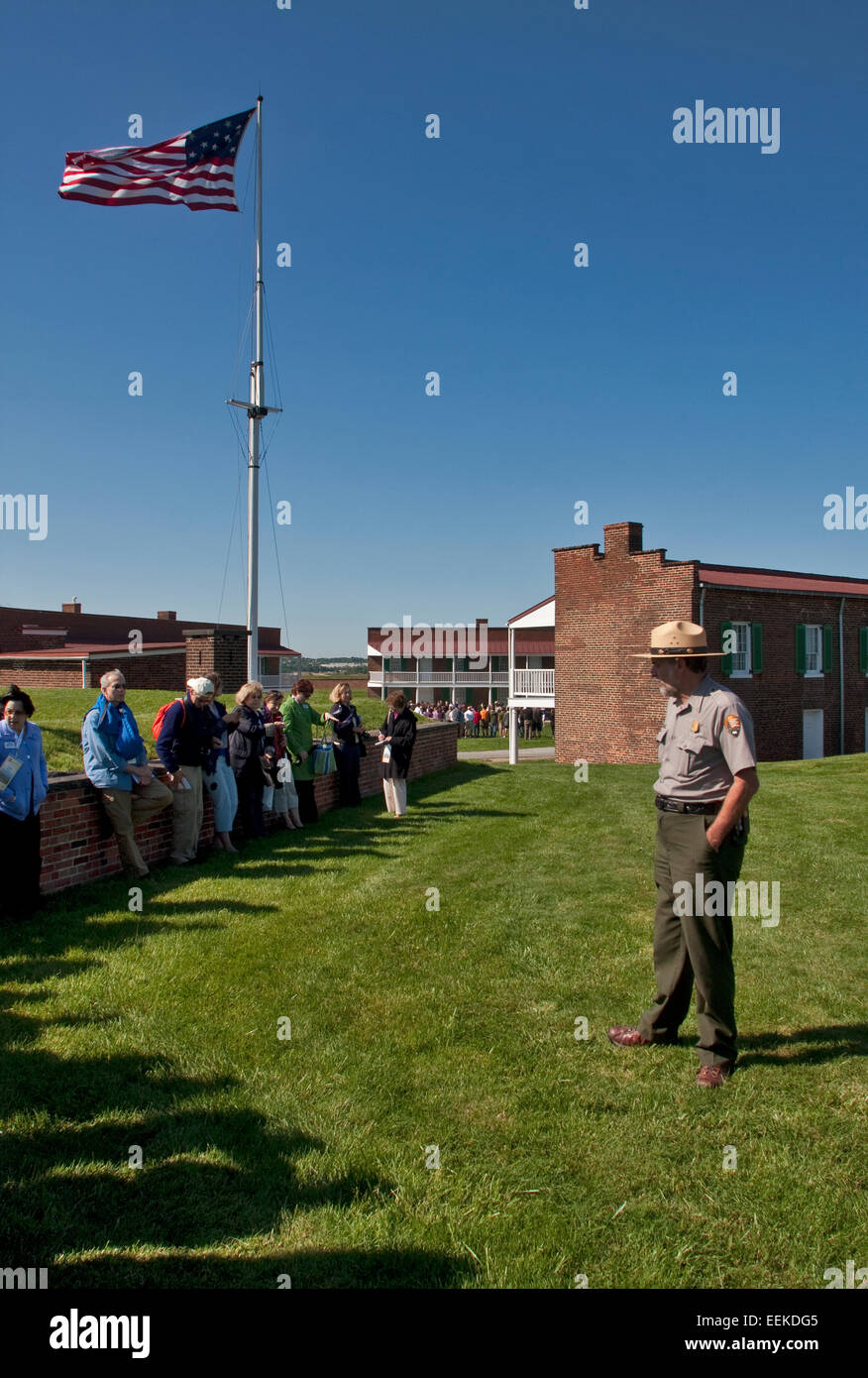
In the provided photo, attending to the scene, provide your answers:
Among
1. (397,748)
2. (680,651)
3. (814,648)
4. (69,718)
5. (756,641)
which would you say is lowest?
(397,748)

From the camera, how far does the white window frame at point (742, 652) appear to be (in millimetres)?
28938

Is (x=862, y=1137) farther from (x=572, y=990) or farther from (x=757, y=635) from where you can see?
(x=757, y=635)

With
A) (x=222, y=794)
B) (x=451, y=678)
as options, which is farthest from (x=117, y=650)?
(x=451, y=678)

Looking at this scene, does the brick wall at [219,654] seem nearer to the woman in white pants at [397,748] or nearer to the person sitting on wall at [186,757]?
the woman in white pants at [397,748]

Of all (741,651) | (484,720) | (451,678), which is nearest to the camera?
(741,651)

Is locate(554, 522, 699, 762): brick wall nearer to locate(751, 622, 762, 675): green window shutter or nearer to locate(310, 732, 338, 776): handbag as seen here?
locate(751, 622, 762, 675): green window shutter

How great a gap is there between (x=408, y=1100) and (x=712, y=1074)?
137cm

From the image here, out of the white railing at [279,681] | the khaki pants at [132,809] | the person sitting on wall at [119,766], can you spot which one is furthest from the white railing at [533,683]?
the person sitting on wall at [119,766]

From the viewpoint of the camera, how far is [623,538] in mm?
29484

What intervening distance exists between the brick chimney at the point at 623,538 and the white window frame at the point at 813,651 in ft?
22.2

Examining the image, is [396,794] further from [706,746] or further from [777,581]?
[777,581]

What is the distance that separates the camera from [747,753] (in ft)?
13.4
